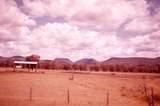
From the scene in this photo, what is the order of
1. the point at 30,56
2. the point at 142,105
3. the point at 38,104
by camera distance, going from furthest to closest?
the point at 30,56 < the point at 142,105 < the point at 38,104

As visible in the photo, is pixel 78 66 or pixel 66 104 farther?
pixel 78 66

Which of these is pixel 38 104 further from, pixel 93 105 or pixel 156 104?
pixel 156 104

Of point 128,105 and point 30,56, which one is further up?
point 30,56

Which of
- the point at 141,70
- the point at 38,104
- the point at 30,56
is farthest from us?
the point at 141,70

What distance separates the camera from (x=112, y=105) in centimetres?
1919

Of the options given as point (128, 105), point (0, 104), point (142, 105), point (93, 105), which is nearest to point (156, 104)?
point (142, 105)

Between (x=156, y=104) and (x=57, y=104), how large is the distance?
37.7ft

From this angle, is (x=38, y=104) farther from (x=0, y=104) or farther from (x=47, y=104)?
(x=0, y=104)

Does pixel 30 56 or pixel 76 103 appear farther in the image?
pixel 30 56

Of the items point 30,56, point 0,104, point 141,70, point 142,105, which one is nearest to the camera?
point 0,104

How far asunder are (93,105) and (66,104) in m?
2.71

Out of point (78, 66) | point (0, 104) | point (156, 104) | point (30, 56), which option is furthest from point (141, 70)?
point (0, 104)

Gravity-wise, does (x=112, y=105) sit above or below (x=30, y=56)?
below

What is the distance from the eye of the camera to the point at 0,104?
16.4 m
